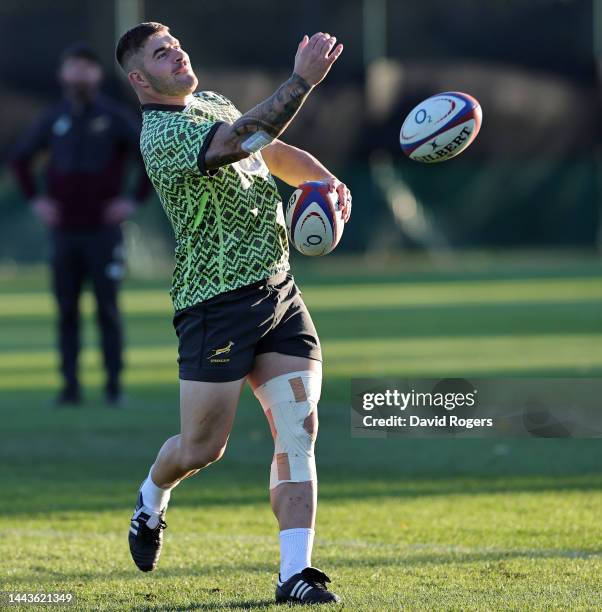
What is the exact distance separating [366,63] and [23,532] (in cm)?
2509

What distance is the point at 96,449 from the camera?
9898 mm

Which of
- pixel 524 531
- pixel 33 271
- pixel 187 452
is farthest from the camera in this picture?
pixel 33 271

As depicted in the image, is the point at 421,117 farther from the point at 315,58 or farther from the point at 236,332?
the point at 236,332

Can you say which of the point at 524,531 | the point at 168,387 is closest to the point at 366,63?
the point at 168,387

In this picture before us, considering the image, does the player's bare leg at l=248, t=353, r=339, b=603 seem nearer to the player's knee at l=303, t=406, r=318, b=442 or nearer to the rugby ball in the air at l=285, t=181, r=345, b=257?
the player's knee at l=303, t=406, r=318, b=442

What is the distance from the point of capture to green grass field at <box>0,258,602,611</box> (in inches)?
235

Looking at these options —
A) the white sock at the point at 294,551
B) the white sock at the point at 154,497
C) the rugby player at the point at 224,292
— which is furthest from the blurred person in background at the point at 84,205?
the white sock at the point at 294,551

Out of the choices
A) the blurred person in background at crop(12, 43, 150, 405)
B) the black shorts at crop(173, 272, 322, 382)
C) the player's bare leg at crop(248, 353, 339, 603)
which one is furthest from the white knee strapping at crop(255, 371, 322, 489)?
the blurred person in background at crop(12, 43, 150, 405)

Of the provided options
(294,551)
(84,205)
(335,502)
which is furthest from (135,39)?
(84,205)

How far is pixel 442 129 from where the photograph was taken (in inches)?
261

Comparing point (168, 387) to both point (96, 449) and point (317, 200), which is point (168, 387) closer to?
point (96, 449)

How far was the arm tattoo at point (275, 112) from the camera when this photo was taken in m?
5.60

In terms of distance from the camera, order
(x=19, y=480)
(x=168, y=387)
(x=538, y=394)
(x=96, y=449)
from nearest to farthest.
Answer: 1. (x=19, y=480)
2. (x=96, y=449)
3. (x=538, y=394)
4. (x=168, y=387)

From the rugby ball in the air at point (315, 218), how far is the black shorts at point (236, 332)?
0.23 metres
